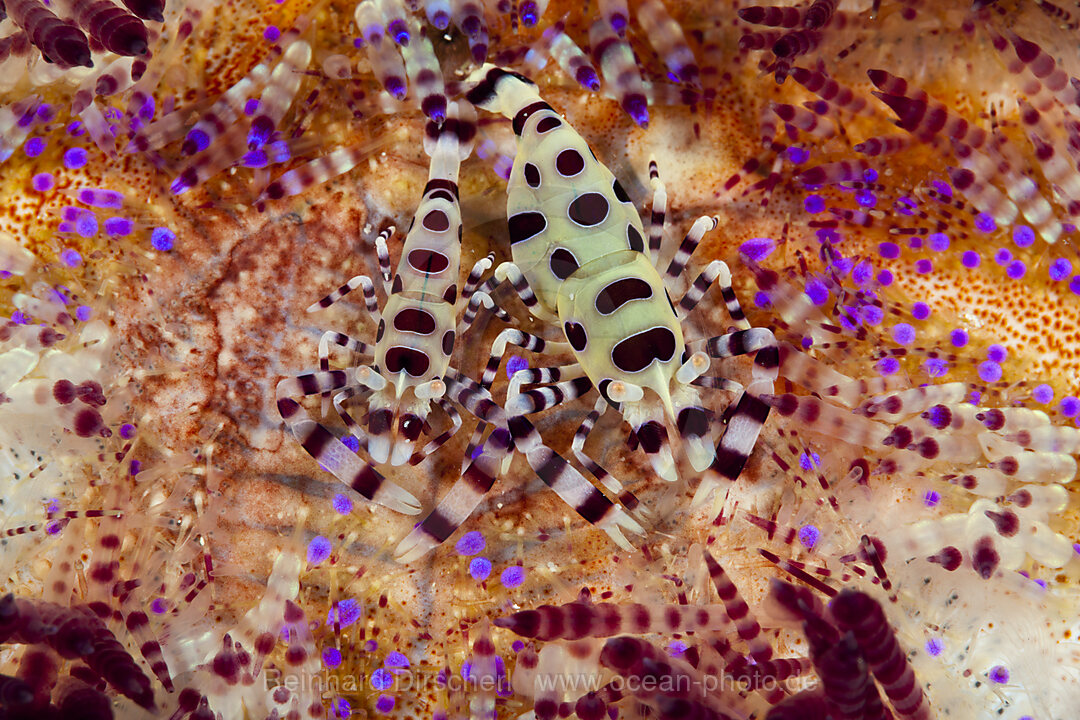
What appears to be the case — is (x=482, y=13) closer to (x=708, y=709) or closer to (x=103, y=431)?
(x=103, y=431)

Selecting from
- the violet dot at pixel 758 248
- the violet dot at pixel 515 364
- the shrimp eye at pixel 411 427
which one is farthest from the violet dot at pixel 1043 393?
the shrimp eye at pixel 411 427

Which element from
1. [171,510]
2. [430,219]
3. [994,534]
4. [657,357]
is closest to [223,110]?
[430,219]

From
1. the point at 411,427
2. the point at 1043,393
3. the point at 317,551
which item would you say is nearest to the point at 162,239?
the point at 411,427

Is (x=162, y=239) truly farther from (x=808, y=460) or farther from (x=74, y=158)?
(x=808, y=460)

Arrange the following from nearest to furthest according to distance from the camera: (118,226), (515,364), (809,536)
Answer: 1. (809,536)
2. (118,226)
3. (515,364)

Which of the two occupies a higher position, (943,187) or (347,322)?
(943,187)
